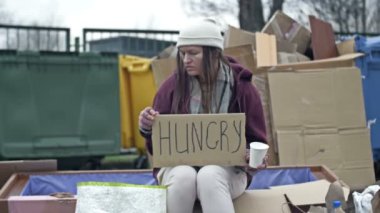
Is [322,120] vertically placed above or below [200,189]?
above

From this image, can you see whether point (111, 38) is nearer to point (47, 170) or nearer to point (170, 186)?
point (47, 170)

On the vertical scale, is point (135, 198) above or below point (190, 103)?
below

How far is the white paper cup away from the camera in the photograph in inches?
122

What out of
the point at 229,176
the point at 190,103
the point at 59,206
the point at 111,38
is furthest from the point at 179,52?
the point at 111,38

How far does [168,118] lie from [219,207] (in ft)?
1.57

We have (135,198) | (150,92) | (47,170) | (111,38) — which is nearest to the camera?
(135,198)

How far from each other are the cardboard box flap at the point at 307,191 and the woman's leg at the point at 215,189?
44 cm

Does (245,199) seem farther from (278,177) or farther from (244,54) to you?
(244,54)

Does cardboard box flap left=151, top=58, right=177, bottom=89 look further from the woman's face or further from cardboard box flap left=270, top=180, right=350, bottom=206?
the woman's face

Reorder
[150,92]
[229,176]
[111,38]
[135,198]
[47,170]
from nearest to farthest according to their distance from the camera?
[135,198]
[229,176]
[47,170]
[150,92]
[111,38]

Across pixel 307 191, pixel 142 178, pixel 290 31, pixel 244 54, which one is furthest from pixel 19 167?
pixel 290 31

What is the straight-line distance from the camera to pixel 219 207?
3.13 meters

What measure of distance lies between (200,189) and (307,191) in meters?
0.77

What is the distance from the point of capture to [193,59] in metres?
3.40
